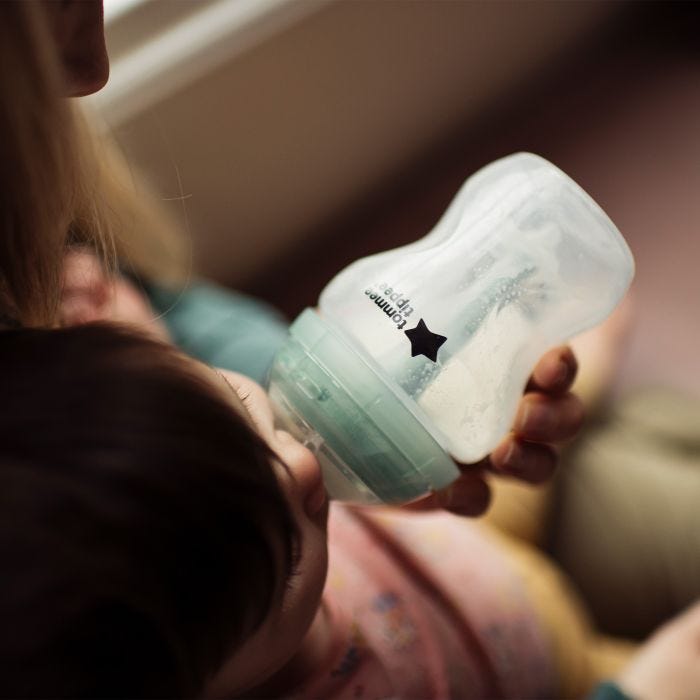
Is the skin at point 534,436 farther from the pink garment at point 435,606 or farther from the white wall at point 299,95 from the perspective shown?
the white wall at point 299,95

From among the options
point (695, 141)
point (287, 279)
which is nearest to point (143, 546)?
point (287, 279)

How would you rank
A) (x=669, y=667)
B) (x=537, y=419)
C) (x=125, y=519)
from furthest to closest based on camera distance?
(x=669, y=667), (x=537, y=419), (x=125, y=519)

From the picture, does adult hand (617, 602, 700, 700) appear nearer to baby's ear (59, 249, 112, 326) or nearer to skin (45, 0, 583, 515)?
skin (45, 0, 583, 515)

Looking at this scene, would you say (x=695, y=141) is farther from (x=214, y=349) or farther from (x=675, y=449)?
(x=214, y=349)

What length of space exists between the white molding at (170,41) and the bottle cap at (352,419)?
17.3 inches

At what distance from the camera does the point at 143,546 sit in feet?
1.29

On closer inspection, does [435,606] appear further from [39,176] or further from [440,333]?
[39,176]

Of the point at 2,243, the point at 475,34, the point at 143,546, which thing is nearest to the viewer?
the point at 143,546

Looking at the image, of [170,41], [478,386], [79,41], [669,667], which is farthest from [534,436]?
[170,41]

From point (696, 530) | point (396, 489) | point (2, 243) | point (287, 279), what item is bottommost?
point (696, 530)

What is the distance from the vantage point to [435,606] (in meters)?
0.76

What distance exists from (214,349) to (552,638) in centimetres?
42

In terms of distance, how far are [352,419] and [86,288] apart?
0.38 m

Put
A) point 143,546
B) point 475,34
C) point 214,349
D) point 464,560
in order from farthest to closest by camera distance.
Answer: point 475,34, point 214,349, point 464,560, point 143,546
